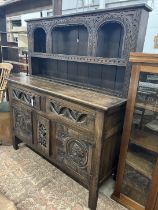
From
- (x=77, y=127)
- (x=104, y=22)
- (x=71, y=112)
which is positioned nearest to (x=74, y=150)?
(x=77, y=127)

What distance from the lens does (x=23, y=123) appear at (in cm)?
203

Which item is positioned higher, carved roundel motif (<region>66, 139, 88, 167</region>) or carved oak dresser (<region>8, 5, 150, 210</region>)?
carved oak dresser (<region>8, 5, 150, 210</region>)

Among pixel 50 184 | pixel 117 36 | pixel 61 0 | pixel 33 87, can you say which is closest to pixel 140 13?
pixel 117 36

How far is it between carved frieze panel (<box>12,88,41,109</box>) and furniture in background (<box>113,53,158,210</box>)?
90 centimetres

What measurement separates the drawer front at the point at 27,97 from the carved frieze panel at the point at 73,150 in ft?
1.15

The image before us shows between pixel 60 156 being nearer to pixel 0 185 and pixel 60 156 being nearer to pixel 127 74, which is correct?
pixel 0 185

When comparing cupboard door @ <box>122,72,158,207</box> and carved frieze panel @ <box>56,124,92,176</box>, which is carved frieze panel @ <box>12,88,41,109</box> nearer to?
carved frieze panel @ <box>56,124,92,176</box>

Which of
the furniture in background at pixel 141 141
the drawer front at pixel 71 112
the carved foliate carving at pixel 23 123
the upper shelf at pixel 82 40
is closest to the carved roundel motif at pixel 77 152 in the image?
the drawer front at pixel 71 112

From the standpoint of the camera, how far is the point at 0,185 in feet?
5.65

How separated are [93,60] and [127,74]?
345 mm

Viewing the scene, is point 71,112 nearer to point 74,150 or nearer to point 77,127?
point 77,127

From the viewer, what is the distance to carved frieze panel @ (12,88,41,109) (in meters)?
1.75

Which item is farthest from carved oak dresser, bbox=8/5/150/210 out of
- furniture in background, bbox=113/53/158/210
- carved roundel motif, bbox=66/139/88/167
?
furniture in background, bbox=113/53/158/210

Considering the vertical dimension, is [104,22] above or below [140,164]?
above
